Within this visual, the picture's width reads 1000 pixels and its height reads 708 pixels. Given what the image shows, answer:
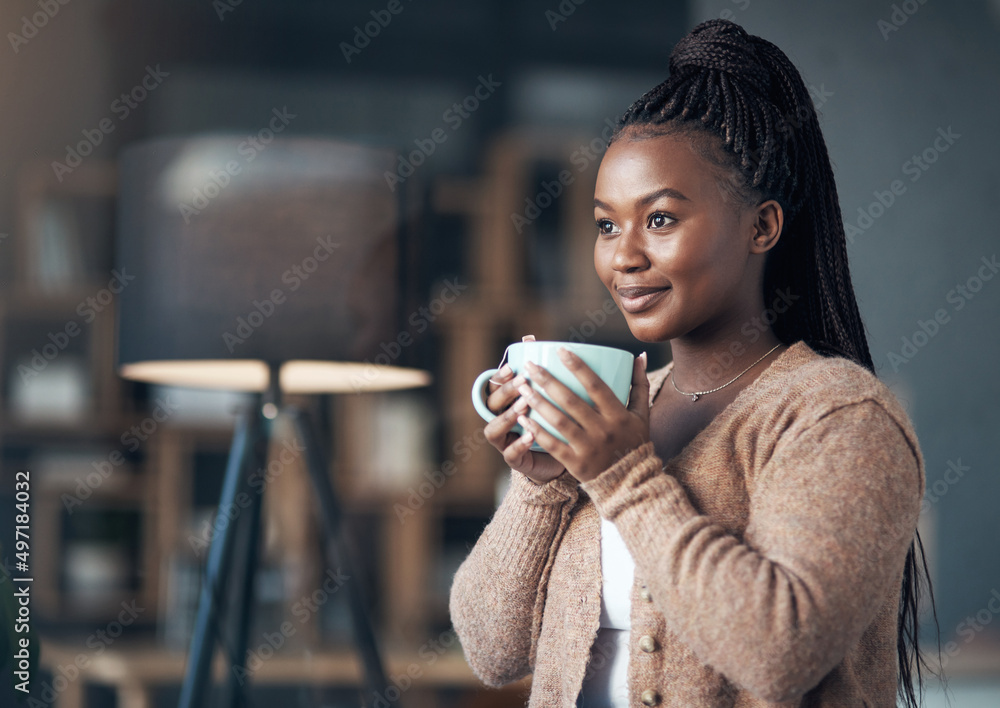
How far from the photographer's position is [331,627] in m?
2.09

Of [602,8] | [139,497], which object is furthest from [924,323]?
[139,497]

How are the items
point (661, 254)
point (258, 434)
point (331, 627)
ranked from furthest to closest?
point (331, 627), point (258, 434), point (661, 254)

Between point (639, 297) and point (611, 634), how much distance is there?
0.31 meters

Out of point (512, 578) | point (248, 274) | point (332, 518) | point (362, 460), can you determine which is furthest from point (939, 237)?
point (512, 578)

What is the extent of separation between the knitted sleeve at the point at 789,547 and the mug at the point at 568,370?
62 mm

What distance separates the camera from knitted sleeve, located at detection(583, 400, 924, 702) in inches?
25.3

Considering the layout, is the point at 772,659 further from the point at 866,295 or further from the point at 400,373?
the point at 866,295

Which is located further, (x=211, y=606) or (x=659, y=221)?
(x=211, y=606)

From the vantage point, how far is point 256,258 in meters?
1.35

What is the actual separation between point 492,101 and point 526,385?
1.71 meters

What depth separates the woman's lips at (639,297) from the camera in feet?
2.66

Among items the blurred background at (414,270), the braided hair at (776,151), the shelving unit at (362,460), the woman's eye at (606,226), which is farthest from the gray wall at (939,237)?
the woman's eye at (606,226)

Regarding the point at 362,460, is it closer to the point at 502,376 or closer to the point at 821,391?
the point at 502,376

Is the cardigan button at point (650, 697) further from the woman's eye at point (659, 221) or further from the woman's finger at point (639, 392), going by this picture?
the woman's eye at point (659, 221)
